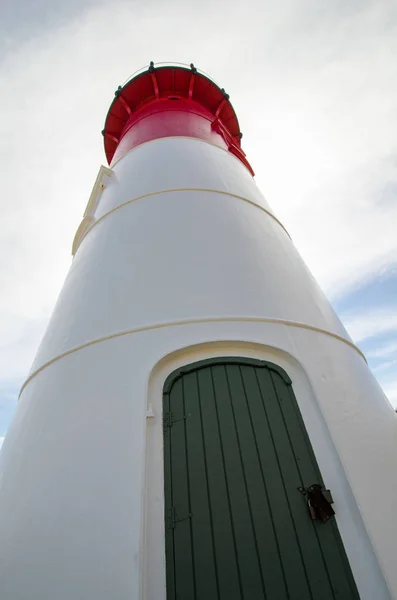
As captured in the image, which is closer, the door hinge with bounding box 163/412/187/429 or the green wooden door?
the green wooden door

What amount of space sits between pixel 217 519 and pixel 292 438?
705 mm

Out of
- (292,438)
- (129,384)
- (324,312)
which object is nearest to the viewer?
(292,438)

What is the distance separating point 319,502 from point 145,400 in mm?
1259

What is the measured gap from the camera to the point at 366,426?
85.0 inches

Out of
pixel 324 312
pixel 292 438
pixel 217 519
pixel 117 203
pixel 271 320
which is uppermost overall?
pixel 117 203

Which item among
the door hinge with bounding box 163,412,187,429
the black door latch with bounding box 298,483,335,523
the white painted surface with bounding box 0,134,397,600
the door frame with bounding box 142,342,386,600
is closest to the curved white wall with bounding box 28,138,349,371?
the white painted surface with bounding box 0,134,397,600

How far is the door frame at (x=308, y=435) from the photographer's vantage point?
1.68 meters

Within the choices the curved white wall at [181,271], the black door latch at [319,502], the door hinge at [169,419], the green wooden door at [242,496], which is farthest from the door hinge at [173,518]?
the curved white wall at [181,271]

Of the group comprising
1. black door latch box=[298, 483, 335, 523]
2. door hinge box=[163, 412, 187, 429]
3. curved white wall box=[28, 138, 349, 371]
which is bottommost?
black door latch box=[298, 483, 335, 523]

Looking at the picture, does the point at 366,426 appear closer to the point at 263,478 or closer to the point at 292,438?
the point at 292,438

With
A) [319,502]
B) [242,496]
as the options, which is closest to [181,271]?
[242,496]

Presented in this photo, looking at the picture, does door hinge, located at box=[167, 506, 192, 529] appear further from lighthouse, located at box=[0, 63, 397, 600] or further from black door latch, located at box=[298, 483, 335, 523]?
black door latch, located at box=[298, 483, 335, 523]

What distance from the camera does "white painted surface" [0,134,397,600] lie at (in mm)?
1698

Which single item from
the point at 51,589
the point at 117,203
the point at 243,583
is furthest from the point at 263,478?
the point at 117,203
